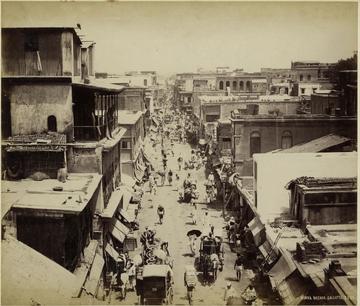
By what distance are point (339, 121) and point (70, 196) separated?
56.8ft

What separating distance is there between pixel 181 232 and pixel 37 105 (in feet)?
32.1

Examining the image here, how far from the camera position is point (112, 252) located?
827 inches

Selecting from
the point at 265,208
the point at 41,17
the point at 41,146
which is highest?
the point at 41,17

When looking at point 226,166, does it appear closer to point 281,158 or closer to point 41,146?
point 281,158

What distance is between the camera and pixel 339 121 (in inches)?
1124

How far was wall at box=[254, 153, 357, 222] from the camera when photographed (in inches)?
835

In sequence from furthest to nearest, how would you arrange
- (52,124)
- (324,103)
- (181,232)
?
(324,103), (181,232), (52,124)

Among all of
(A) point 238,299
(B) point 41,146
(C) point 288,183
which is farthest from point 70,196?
(C) point 288,183

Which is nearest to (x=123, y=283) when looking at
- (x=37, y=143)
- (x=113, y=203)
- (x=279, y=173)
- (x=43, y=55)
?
(x=113, y=203)

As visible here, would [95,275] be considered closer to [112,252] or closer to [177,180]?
[112,252]

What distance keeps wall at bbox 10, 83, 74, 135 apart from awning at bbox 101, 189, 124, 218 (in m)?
4.07

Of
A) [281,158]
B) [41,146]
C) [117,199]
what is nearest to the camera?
[41,146]

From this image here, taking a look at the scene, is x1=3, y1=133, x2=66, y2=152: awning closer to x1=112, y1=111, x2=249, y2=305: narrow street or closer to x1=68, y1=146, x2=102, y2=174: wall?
x1=68, y1=146, x2=102, y2=174: wall

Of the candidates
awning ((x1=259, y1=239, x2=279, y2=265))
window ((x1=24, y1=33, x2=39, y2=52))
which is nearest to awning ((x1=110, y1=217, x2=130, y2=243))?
awning ((x1=259, y1=239, x2=279, y2=265))
